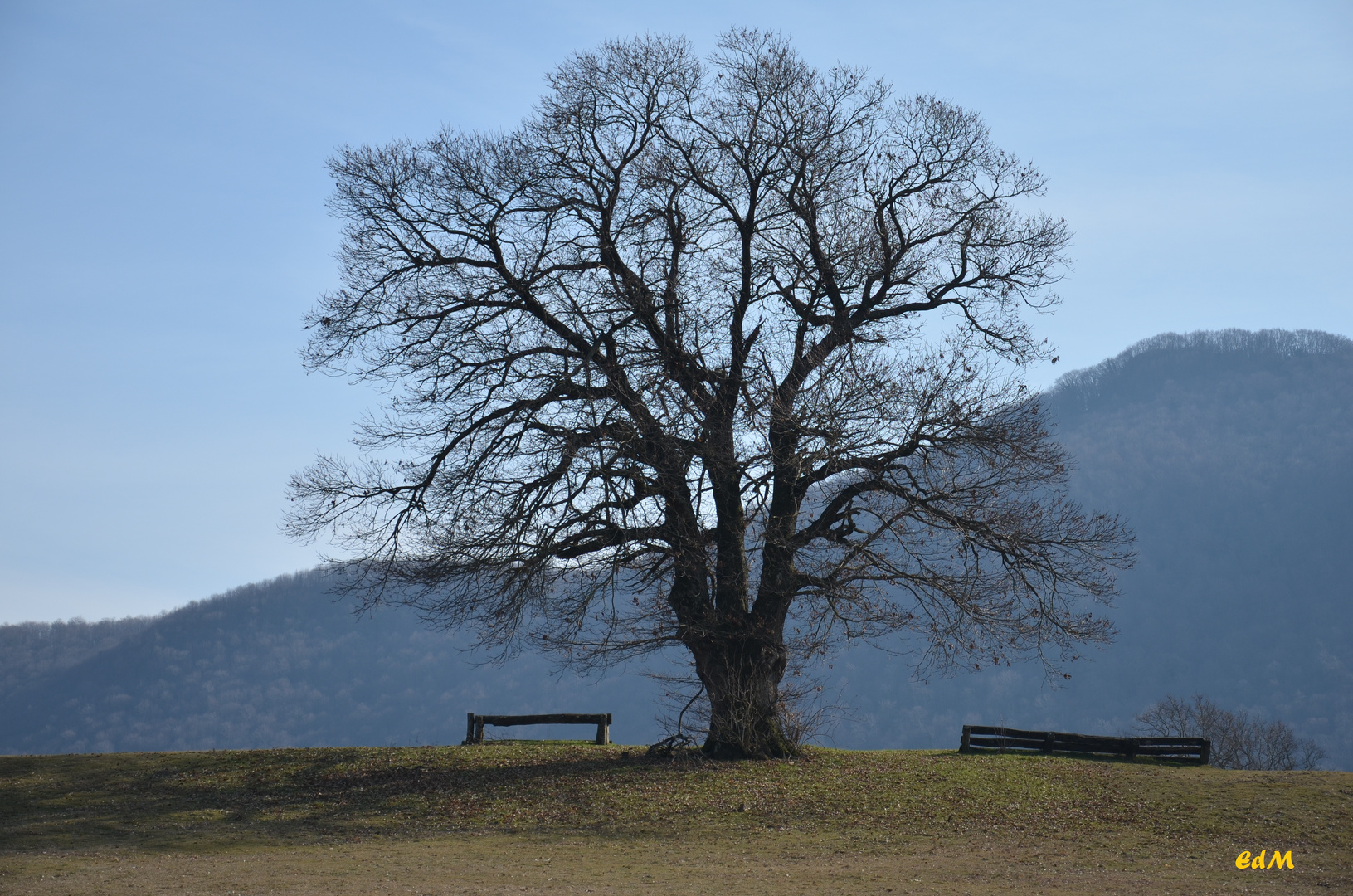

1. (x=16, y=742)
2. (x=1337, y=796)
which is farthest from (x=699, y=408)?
(x=16, y=742)

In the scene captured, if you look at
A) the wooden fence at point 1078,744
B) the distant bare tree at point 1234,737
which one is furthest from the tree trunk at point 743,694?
the distant bare tree at point 1234,737

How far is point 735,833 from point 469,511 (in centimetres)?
606

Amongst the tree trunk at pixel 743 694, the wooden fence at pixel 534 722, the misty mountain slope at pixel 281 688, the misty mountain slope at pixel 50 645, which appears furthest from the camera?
the misty mountain slope at pixel 50 645

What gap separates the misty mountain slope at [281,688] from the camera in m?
94.6

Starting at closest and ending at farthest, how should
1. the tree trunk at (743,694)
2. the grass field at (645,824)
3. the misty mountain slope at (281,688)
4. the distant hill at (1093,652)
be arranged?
the grass field at (645,824) < the tree trunk at (743,694) < the misty mountain slope at (281,688) < the distant hill at (1093,652)

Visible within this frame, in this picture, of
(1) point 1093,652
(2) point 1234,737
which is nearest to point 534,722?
(2) point 1234,737

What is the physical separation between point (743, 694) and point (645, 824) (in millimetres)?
3563

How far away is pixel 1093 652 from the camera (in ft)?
349

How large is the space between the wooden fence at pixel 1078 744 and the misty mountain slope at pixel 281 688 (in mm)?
70383

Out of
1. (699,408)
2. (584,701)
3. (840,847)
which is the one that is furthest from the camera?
(584,701)

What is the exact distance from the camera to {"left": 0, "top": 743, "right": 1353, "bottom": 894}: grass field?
10781 mm

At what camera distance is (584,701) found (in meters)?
96.7

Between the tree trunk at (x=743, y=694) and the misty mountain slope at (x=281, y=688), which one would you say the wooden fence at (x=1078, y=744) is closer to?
the tree trunk at (x=743, y=694)

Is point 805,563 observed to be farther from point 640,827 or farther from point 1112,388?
point 1112,388
